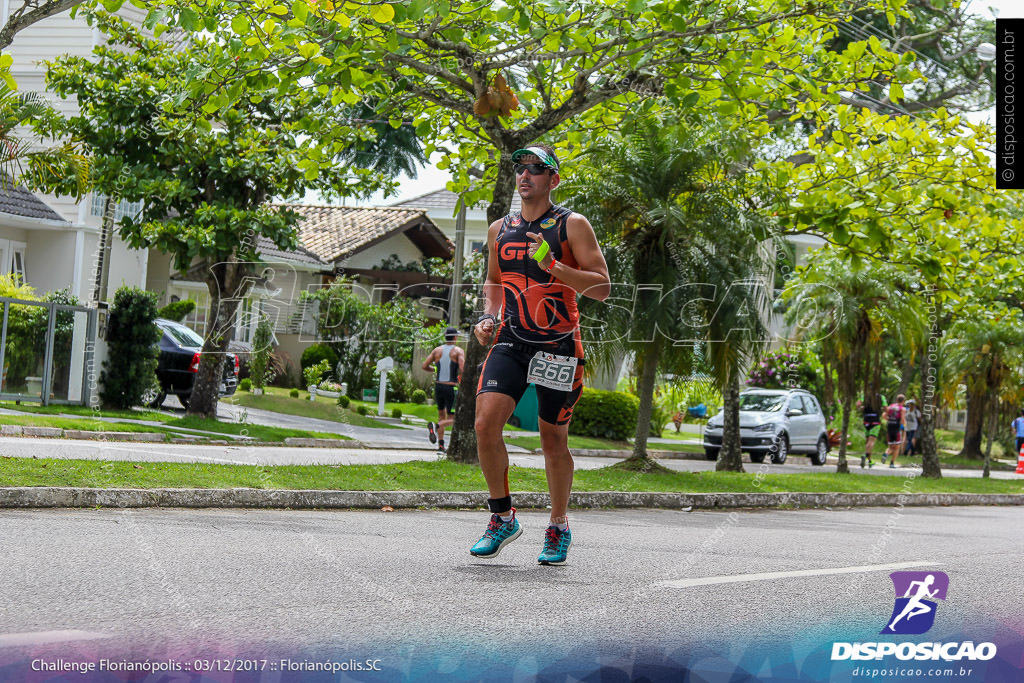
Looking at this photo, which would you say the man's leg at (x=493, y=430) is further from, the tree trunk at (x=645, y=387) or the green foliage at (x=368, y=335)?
the green foliage at (x=368, y=335)

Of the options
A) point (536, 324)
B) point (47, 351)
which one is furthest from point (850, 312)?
point (536, 324)

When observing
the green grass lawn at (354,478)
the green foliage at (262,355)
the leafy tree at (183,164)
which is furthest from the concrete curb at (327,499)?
the green foliage at (262,355)

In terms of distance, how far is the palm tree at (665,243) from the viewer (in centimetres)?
1573

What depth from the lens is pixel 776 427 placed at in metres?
26.0

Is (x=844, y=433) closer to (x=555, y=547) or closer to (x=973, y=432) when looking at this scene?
(x=555, y=547)

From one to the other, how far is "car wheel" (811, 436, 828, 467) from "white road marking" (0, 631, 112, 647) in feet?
84.7

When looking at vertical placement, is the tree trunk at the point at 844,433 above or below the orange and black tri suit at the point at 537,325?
below

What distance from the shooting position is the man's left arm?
5.61 m

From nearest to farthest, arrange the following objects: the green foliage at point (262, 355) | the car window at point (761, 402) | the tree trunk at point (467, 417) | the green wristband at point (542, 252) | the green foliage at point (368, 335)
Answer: the green wristband at point (542, 252), the tree trunk at point (467, 417), the car window at point (761, 402), the green foliage at point (262, 355), the green foliage at point (368, 335)

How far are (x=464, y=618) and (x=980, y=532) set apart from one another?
323 inches

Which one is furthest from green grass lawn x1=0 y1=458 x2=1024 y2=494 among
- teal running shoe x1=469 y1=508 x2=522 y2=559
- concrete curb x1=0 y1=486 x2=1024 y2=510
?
teal running shoe x1=469 y1=508 x2=522 y2=559

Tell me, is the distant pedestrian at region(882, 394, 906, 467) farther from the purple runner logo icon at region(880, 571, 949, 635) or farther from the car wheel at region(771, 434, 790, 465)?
the purple runner logo icon at region(880, 571, 949, 635)

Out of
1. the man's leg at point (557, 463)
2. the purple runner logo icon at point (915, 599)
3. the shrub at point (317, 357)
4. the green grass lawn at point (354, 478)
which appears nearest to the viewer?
the purple runner logo icon at point (915, 599)

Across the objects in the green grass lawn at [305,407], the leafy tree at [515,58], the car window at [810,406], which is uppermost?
the leafy tree at [515,58]
